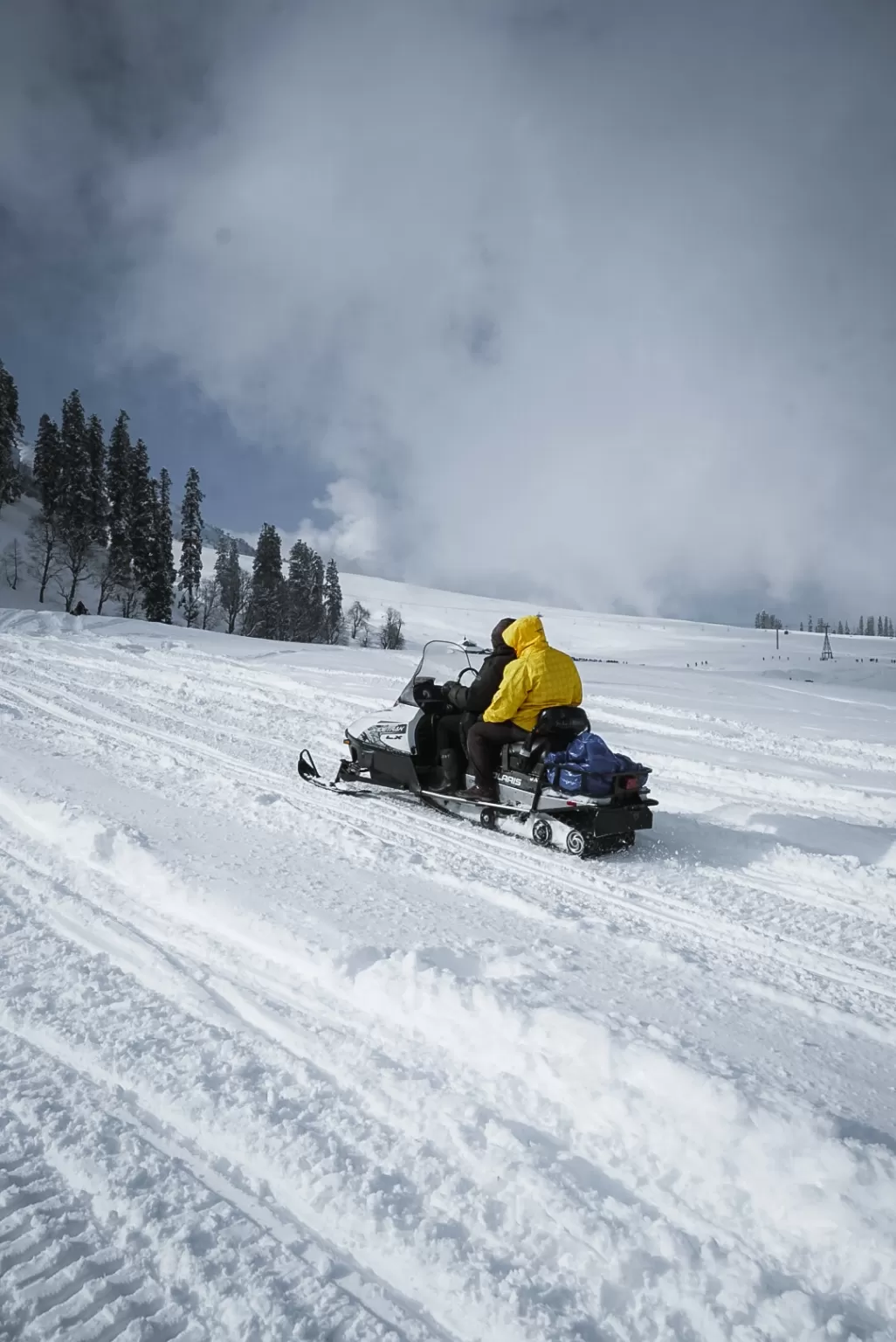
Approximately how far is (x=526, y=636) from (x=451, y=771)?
1544 millimetres

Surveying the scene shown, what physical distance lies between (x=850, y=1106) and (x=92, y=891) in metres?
4.00

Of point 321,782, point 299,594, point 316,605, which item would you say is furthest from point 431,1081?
point 316,605

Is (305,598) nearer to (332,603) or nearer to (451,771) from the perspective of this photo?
(332,603)

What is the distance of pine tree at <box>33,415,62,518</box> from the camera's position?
4775 centimetres

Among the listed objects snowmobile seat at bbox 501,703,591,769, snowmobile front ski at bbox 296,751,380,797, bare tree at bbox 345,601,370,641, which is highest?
bare tree at bbox 345,601,370,641

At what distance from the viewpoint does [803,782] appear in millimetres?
8820

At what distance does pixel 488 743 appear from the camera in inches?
244

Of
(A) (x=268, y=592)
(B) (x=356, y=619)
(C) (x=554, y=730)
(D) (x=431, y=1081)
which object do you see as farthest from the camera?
(B) (x=356, y=619)

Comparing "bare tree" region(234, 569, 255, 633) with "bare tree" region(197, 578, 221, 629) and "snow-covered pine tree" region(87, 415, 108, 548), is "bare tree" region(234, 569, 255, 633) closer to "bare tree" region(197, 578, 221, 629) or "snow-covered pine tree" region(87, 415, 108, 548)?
"bare tree" region(197, 578, 221, 629)

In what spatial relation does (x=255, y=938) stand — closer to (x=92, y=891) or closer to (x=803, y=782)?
(x=92, y=891)

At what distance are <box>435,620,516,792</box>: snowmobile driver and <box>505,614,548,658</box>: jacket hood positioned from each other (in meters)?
0.14

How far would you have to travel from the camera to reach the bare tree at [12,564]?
48750 millimetres

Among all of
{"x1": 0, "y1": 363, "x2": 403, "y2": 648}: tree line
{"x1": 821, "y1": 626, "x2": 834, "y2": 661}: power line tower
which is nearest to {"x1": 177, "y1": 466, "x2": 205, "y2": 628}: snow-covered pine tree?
{"x1": 0, "y1": 363, "x2": 403, "y2": 648}: tree line

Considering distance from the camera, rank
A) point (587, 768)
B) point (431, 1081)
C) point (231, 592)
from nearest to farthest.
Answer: point (431, 1081)
point (587, 768)
point (231, 592)
